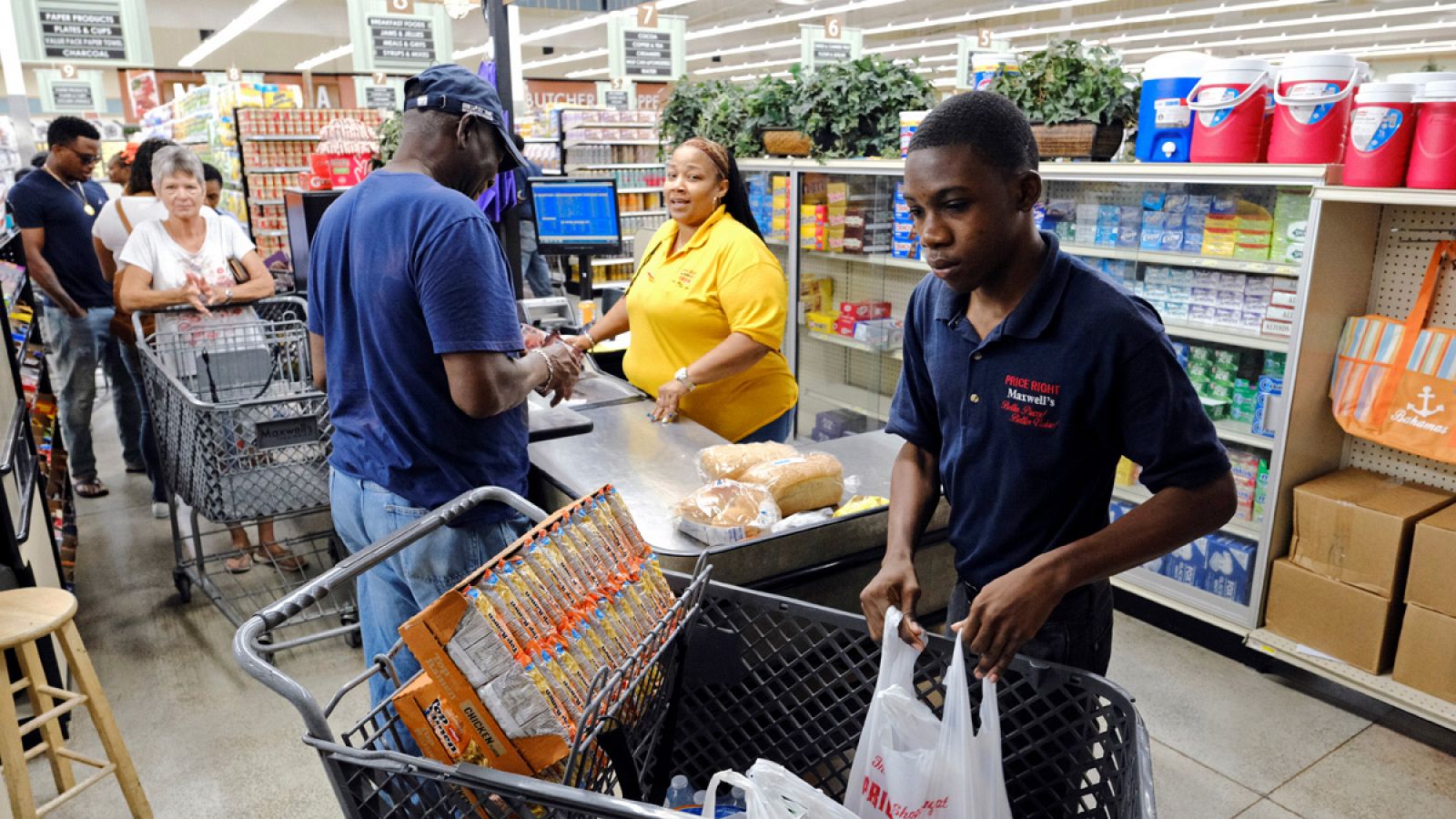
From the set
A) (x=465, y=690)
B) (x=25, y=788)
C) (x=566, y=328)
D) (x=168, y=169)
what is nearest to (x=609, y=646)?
(x=465, y=690)

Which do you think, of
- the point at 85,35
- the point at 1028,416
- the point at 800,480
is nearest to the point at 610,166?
the point at 85,35

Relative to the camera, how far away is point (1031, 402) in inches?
53.2

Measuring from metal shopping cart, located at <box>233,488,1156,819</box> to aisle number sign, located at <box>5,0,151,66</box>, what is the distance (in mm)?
9940

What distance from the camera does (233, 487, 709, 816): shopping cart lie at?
944mm

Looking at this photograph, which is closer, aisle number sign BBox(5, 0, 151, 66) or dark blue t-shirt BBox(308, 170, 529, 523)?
dark blue t-shirt BBox(308, 170, 529, 523)

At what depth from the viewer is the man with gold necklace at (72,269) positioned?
16.9 ft

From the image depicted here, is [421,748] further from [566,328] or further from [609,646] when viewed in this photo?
[566,328]

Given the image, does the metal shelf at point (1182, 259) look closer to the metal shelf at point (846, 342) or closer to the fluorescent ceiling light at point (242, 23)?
the metal shelf at point (846, 342)

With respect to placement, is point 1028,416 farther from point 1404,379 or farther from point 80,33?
point 80,33

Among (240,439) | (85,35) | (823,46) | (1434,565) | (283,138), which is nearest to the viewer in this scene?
(1434,565)

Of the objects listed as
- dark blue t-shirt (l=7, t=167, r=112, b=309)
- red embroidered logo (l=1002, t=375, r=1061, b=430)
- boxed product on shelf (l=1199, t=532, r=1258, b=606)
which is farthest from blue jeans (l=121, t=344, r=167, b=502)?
boxed product on shelf (l=1199, t=532, r=1258, b=606)

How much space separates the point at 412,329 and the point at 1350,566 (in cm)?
315

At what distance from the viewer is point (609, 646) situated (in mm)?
1071

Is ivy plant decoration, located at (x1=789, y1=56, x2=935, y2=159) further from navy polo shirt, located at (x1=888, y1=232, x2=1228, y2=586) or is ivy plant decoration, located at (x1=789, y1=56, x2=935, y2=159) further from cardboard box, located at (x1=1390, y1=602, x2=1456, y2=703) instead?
navy polo shirt, located at (x1=888, y1=232, x2=1228, y2=586)
